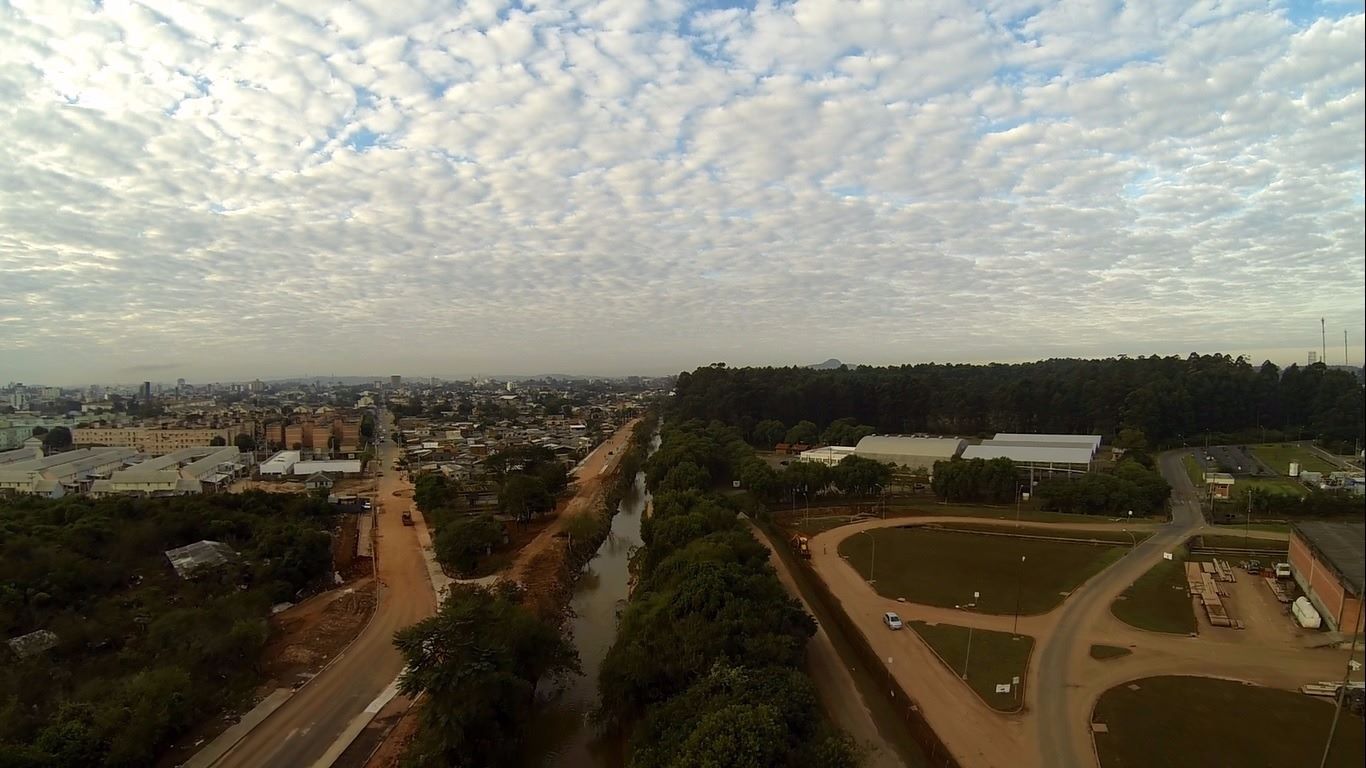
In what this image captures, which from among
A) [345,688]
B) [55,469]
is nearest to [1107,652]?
[345,688]

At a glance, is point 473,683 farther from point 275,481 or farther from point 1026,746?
point 275,481

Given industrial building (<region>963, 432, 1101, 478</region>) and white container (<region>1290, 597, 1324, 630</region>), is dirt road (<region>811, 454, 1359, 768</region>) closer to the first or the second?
white container (<region>1290, 597, 1324, 630</region>)

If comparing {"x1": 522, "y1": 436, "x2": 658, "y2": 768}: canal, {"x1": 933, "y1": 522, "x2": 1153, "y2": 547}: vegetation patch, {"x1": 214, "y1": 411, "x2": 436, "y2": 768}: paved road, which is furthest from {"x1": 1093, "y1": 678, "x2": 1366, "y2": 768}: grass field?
{"x1": 214, "y1": 411, "x2": 436, "y2": 768}: paved road

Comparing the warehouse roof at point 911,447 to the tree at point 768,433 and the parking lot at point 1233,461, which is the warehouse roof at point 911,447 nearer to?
the tree at point 768,433

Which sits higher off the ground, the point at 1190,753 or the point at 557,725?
the point at 1190,753

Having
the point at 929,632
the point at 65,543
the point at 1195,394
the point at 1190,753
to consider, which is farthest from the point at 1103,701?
the point at 1195,394

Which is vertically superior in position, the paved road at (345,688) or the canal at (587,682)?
the paved road at (345,688)

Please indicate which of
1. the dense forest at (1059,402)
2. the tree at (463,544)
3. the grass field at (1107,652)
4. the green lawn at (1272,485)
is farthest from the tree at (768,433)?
the grass field at (1107,652)
